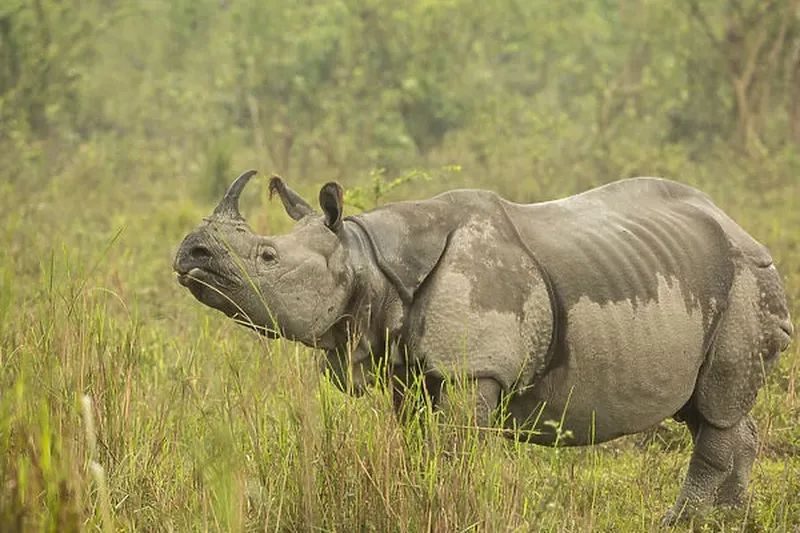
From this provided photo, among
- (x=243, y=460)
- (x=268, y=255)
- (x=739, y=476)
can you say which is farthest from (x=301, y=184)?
(x=243, y=460)

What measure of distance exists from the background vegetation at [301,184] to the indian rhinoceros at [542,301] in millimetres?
163

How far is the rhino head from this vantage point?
327 cm

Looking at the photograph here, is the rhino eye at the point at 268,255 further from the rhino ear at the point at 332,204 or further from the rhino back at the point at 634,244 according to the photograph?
the rhino back at the point at 634,244

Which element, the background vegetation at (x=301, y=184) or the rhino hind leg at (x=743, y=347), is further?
the rhino hind leg at (x=743, y=347)

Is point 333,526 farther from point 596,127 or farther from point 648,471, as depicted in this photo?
point 596,127

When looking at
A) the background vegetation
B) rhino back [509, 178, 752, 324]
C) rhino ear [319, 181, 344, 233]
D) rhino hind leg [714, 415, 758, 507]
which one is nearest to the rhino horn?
rhino ear [319, 181, 344, 233]

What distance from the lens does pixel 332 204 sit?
3.49 meters

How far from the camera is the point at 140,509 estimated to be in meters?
3.26

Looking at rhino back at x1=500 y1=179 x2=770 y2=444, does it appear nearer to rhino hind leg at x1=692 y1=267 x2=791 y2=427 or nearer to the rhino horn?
rhino hind leg at x1=692 y1=267 x2=791 y2=427

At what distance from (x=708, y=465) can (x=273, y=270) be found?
5.30 ft

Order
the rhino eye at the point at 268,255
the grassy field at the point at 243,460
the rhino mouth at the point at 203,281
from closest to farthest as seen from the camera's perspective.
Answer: the grassy field at the point at 243,460 → the rhino mouth at the point at 203,281 → the rhino eye at the point at 268,255

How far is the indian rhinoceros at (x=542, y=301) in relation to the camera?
3416mm

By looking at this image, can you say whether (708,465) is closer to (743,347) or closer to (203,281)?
(743,347)

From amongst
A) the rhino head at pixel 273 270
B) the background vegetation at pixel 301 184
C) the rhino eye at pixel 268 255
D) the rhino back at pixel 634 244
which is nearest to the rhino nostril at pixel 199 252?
the rhino head at pixel 273 270
